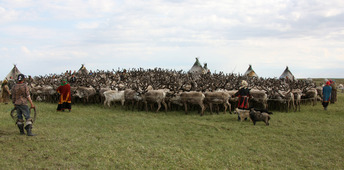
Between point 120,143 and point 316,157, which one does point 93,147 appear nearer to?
point 120,143

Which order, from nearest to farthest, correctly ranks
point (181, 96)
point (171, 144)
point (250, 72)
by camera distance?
point (171, 144) → point (181, 96) → point (250, 72)

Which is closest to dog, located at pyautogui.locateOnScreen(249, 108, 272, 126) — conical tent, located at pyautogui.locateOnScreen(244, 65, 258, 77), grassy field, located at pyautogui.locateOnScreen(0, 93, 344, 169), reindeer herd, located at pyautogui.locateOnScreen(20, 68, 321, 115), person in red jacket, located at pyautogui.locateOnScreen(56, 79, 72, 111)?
grassy field, located at pyautogui.locateOnScreen(0, 93, 344, 169)

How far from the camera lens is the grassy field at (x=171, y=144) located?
24.8 feet

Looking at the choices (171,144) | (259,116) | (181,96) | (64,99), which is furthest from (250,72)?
(171,144)

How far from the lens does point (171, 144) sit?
30.7 feet

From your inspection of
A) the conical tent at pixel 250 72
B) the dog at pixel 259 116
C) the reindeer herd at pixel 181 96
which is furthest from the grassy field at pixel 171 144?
the conical tent at pixel 250 72

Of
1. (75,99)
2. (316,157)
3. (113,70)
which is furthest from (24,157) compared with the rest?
(113,70)

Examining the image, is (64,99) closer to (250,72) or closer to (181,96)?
(181,96)

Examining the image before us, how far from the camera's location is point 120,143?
360 inches

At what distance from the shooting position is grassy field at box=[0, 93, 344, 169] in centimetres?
757

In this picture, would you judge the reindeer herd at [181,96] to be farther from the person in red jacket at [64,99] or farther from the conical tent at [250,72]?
the conical tent at [250,72]

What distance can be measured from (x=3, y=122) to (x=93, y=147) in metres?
6.07

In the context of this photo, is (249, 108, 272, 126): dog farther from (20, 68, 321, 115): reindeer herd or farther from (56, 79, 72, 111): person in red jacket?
(56, 79, 72, 111): person in red jacket

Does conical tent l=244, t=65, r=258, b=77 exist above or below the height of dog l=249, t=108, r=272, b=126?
above
